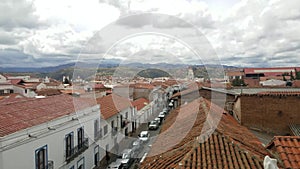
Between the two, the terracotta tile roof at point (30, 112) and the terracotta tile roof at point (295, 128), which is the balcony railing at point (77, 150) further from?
the terracotta tile roof at point (295, 128)

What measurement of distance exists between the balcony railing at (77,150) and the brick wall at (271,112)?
26.4 feet

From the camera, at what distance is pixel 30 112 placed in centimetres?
1213

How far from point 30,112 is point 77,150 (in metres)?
3.26

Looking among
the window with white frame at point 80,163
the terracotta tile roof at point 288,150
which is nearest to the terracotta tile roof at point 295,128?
the terracotta tile roof at point 288,150

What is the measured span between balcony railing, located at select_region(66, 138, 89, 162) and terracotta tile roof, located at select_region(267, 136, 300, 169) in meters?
9.50

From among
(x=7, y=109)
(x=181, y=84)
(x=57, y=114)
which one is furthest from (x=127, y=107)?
(x=181, y=84)

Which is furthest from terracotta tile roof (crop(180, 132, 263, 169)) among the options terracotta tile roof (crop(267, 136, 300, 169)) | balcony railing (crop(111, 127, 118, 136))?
balcony railing (crop(111, 127, 118, 136))

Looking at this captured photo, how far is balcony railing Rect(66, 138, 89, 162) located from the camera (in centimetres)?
1327

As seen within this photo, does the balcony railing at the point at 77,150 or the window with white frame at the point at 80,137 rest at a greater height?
the window with white frame at the point at 80,137

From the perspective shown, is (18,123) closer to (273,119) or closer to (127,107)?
(273,119)

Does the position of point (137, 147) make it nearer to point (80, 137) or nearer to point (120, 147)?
point (120, 147)

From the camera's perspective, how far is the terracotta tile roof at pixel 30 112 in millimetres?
9891

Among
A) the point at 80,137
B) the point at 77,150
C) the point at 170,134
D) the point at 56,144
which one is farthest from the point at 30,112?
the point at 170,134

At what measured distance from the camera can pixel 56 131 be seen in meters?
12.0
